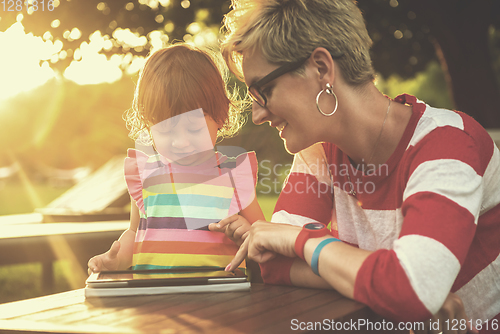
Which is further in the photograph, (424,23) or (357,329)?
(424,23)

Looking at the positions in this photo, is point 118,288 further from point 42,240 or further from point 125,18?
point 125,18

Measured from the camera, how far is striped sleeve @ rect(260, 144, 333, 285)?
70.6 inches

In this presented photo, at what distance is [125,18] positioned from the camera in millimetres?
4891

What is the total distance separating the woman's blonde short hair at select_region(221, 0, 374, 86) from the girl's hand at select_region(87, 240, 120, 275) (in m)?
0.99

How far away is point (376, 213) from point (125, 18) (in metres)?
4.11

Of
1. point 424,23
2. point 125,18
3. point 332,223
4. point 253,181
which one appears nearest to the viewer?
point 332,223

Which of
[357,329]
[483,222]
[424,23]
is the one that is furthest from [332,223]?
[424,23]

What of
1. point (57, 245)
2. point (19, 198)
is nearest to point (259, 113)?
point (57, 245)

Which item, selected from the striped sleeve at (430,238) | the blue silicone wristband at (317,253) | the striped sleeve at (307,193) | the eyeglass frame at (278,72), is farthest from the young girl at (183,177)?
the striped sleeve at (430,238)

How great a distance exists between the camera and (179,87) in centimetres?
202

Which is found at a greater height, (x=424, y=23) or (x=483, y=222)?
(x=424, y=23)

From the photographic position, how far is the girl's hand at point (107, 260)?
182 centimetres

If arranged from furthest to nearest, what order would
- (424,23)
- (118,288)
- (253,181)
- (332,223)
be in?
(424,23), (253,181), (332,223), (118,288)

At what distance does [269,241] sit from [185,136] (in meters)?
0.69
